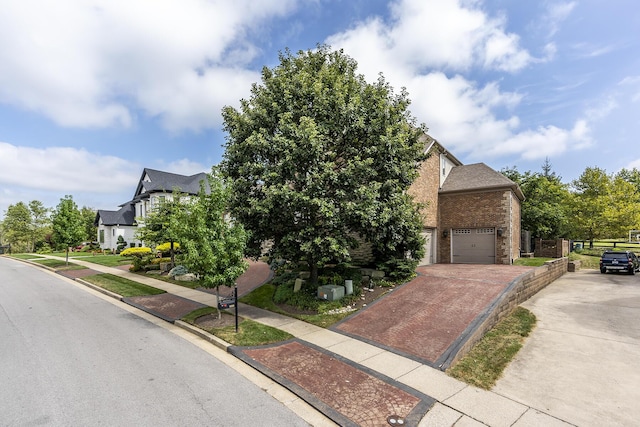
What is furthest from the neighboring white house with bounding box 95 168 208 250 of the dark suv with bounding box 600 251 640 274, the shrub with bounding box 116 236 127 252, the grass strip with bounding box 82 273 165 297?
the dark suv with bounding box 600 251 640 274

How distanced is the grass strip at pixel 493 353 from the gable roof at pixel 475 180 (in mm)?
11144

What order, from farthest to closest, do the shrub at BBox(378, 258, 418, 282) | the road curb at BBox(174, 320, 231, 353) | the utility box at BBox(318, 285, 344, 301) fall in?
1. the shrub at BBox(378, 258, 418, 282)
2. the utility box at BBox(318, 285, 344, 301)
3. the road curb at BBox(174, 320, 231, 353)

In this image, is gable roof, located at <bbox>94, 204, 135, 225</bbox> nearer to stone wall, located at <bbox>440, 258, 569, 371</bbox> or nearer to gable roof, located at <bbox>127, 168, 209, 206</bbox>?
gable roof, located at <bbox>127, 168, 209, 206</bbox>

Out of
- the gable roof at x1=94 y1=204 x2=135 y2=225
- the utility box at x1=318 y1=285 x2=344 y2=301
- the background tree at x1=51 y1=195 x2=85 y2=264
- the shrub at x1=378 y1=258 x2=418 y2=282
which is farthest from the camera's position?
the gable roof at x1=94 y1=204 x2=135 y2=225

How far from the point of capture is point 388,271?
14.4 meters

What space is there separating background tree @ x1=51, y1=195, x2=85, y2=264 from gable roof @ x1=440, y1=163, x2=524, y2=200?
2727 cm

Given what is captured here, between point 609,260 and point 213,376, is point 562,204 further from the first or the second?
point 213,376

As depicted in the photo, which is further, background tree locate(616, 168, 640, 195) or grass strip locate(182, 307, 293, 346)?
background tree locate(616, 168, 640, 195)

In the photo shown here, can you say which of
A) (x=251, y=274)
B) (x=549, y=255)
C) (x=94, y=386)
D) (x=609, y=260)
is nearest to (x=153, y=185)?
(x=251, y=274)

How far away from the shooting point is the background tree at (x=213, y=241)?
9.39m

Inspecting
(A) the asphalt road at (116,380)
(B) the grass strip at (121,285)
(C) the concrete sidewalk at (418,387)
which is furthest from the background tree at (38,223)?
(C) the concrete sidewalk at (418,387)

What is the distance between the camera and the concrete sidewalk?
512cm

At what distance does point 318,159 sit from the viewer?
1057cm

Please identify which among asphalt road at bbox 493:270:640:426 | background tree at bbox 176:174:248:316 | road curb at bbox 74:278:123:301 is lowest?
road curb at bbox 74:278:123:301
